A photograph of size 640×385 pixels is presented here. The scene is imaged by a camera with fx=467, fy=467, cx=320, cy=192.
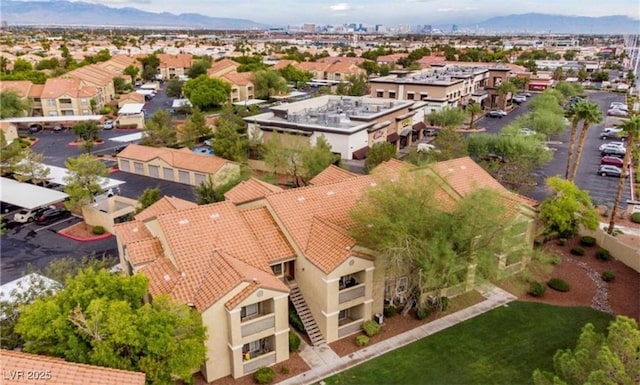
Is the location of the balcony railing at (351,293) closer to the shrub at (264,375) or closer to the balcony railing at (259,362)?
the balcony railing at (259,362)

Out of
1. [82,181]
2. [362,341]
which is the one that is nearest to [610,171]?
[362,341]

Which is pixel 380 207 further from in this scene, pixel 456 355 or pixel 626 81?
pixel 626 81

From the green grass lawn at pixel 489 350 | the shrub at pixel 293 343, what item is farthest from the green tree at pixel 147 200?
the green grass lawn at pixel 489 350

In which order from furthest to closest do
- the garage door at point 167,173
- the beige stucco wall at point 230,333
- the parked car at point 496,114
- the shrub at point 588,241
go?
the parked car at point 496,114, the garage door at point 167,173, the shrub at point 588,241, the beige stucco wall at point 230,333

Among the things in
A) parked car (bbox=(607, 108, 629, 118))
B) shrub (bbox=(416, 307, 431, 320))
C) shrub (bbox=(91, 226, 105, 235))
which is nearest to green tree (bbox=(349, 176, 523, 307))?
shrub (bbox=(416, 307, 431, 320))

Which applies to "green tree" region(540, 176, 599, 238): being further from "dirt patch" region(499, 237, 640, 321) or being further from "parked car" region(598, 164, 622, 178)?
"parked car" region(598, 164, 622, 178)

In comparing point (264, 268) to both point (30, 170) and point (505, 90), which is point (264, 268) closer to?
point (30, 170)
